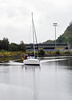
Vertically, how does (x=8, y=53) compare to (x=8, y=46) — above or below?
below

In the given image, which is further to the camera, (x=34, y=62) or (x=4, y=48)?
Answer: (x=4, y=48)

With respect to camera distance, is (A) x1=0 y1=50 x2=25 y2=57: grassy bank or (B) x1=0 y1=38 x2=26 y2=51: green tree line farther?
(B) x1=0 y1=38 x2=26 y2=51: green tree line

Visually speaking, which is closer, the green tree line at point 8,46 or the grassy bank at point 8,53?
the grassy bank at point 8,53

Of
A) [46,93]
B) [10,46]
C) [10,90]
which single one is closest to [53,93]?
[46,93]

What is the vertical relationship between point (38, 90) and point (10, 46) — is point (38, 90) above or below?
below

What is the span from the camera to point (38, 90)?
22500mm

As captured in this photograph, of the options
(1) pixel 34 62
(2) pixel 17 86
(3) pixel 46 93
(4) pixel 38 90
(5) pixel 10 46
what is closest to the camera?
(3) pixel 46 93

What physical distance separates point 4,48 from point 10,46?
5404 millimetres

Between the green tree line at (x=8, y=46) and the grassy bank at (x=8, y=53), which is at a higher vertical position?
the green tree line at (x=8, y=46)

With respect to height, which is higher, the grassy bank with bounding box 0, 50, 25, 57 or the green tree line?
the green tree line

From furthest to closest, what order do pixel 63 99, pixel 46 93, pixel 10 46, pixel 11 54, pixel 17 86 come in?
1. pixel 10 46
2. pixel 11 54
3. pixel 17 86
4. pixel 46 93
5. pixel 63 99

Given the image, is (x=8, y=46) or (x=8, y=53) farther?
(x=8, y=46)

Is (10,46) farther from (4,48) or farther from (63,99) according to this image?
(63,99)

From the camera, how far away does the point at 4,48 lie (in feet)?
380
